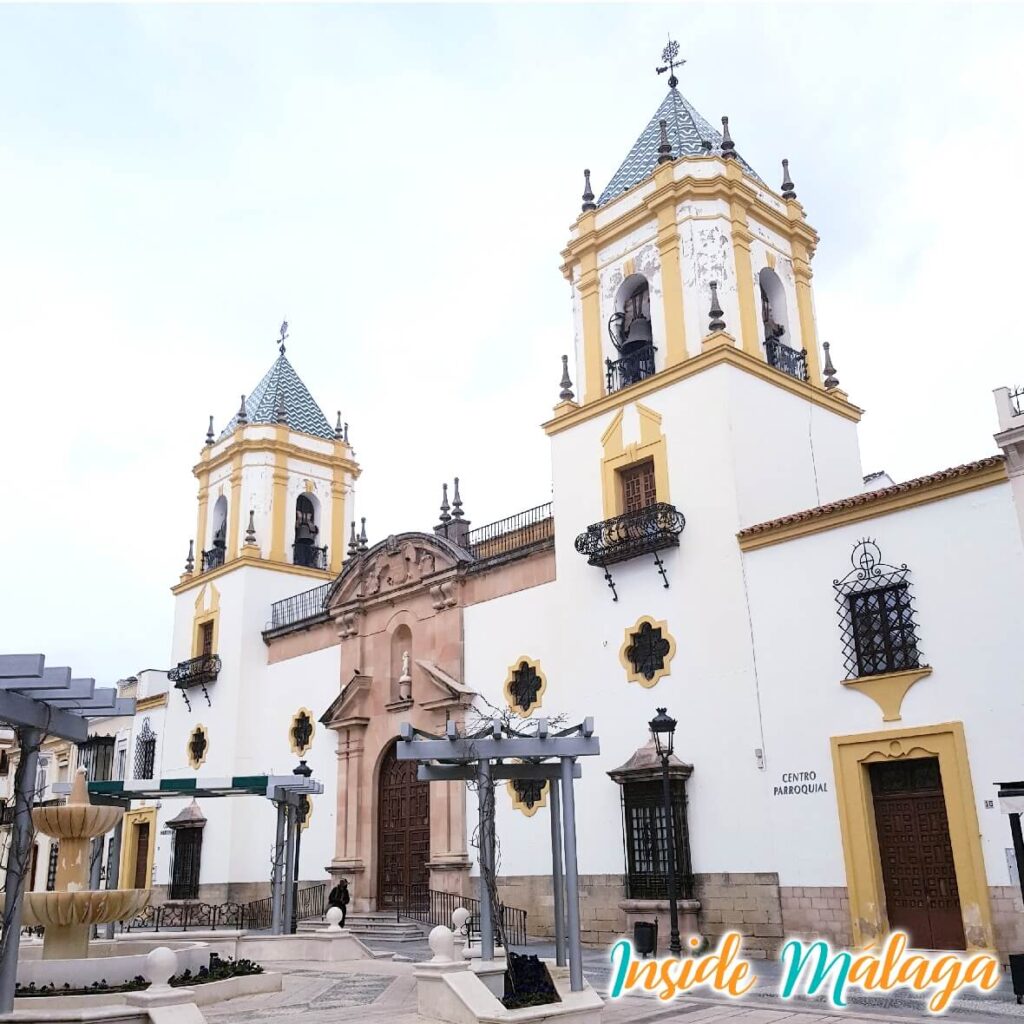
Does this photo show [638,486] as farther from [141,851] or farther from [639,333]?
[141,851]

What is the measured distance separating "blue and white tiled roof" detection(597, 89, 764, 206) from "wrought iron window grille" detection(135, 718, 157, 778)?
69.8ft

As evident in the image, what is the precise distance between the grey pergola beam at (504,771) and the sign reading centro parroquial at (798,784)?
5800 millimetres

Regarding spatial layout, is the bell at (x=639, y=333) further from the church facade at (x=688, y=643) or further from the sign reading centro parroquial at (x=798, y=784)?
the sign reading centro parroquial at (x=798, y=784)

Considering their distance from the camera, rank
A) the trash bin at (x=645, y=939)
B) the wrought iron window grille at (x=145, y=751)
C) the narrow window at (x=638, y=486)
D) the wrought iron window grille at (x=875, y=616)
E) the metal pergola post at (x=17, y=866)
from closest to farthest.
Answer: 1. the metal pergola post at (x=17, y=866)
2. the trash bin at (x=645, y=939)
3. the wrought iron window grille at (x=875, y=616)
4. the narrow window at (x=638, y=486)
5. the wrought iron window grille at (x=145, y=751)

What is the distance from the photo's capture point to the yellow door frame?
14062 millimetres

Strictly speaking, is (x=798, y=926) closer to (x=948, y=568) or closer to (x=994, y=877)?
(x=994, y=877)

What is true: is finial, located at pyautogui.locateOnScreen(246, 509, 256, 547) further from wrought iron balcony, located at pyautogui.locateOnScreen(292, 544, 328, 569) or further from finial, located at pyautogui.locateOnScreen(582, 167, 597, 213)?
finial, located at pyautogui.locateOnScreen(582, 167, 597, 213)

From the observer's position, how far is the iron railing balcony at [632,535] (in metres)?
18.8

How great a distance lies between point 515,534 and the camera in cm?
2273

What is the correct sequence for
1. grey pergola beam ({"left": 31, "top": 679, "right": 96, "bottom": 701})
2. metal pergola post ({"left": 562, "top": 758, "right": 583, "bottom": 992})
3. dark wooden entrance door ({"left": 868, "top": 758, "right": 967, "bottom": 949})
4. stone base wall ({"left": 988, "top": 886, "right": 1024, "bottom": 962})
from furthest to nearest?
dark wooden entrance door ({"left": 868, "top": 758, "right": 967, "bottom": 949}) → stone base wall ({"left": 988, "top": 886, "right": 1024, "bottom": 962}) → metal pergola post ({"left": 562, "top": 758, "right": 583, "bottom": 992}) → grey pergola beam ({"left": 31, "top": 679, "right": 96, "bottom": 701})

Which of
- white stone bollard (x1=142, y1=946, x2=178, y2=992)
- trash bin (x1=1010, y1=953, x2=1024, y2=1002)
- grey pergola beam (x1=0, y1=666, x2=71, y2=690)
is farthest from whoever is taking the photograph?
trash bin (x1=1010, y1=953, x2=1024, y2=1002)

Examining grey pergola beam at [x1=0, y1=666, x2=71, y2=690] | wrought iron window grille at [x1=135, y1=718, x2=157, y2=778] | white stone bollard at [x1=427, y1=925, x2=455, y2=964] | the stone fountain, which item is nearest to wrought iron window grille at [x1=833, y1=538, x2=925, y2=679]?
white stone bollard at [x1=427, y1=925, x2=455, y2=964]

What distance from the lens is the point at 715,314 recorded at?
64.0 feet

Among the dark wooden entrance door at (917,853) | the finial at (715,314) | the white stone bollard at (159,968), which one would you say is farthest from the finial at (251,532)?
the white stone bollard at (159,968)
